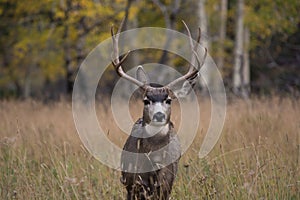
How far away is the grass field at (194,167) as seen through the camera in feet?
15.1

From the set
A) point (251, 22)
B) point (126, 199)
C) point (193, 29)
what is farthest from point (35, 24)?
point (126, 199)

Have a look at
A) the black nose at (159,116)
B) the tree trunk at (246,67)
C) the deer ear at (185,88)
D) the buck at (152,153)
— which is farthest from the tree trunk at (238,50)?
the black nose at (159,116)

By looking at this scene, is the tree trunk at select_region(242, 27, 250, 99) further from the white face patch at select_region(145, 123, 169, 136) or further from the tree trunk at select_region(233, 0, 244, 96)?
the white face patch at select_region(145, 123, 169, 136)

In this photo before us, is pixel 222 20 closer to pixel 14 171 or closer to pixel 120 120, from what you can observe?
pixel 120 120

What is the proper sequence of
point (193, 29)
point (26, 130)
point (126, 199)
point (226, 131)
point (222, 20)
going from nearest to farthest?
point (126, 199), point (226, 131), point (26, 130), point (193, 29), point (222, 20)

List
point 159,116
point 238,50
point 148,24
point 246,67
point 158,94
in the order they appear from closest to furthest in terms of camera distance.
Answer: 1. point 159,116
2. point 158,94
3. point 238,50
4. point 246,67
5. point 148,24

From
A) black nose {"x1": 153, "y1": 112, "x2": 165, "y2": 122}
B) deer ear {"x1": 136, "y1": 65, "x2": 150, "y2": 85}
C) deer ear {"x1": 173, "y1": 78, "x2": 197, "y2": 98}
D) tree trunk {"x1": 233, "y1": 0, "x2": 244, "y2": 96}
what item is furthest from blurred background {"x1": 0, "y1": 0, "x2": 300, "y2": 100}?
Result: black nose {"x1": 153, "y1": 112, "x2": 165, "y2": 122}

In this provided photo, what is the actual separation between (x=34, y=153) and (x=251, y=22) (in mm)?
10759

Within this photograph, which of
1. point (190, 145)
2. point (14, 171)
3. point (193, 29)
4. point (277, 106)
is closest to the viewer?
point (14, 171)

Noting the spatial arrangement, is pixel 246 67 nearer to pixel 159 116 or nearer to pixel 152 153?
pixel 152 153

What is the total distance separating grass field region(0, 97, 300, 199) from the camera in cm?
460

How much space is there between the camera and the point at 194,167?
521cm

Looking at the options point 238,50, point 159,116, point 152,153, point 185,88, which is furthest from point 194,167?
point 238,50

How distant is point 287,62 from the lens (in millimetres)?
17625
